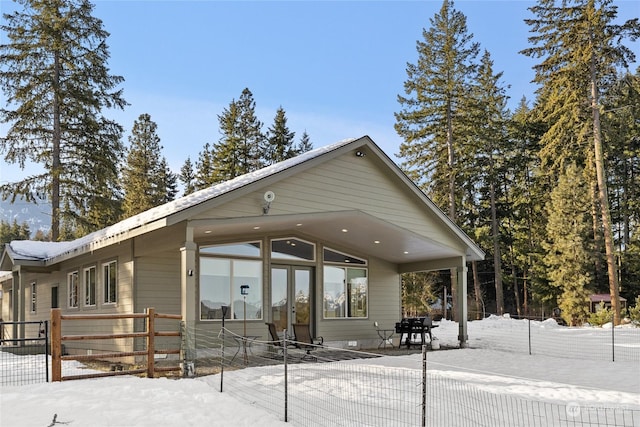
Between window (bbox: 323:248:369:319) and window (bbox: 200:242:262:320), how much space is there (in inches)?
87.5

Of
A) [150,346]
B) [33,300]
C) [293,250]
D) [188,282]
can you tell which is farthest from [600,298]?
[33,300]

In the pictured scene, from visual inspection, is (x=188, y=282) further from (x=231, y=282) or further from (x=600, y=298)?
(x=600, y=298)

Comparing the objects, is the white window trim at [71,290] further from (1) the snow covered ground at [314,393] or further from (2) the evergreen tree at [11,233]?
(2) the evergreen tree at [11,233]

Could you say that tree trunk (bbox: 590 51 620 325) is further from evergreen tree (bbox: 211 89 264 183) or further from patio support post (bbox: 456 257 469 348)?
evergreen tree (bbox: 211 89 264 183)

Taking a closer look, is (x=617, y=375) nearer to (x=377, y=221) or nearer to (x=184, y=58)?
(x=377, y=221)

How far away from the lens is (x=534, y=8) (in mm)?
26375

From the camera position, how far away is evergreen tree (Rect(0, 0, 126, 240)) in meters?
23.1

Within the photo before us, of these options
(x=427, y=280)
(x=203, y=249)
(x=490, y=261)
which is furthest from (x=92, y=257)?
(x=490, y=261)

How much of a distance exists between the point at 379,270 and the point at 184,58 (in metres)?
10.8

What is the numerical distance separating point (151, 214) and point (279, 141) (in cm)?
2565

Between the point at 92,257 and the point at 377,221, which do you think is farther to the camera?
the point at 92,257

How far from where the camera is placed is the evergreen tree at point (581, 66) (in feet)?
77.7

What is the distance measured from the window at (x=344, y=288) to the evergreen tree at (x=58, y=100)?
544 inches

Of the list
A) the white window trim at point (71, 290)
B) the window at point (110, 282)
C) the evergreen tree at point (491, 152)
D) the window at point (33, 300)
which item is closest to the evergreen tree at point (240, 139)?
the evergreen tree at point (491, 152)
